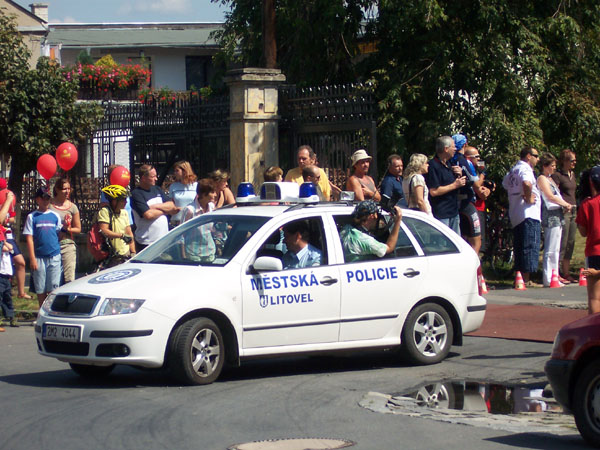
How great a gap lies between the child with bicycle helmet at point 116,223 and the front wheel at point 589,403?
671 centimetres

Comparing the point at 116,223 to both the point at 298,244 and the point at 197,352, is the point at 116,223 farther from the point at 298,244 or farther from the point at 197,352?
the point at 197,352

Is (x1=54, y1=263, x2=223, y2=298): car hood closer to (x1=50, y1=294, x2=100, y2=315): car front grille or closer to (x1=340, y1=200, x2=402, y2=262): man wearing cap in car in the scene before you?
(x1=50, y1=294, x2=100, y2=315): car front grille

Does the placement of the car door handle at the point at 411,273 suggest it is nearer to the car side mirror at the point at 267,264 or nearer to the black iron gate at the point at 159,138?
the car side mirror at the point at 267,264

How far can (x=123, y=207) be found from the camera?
474 inches

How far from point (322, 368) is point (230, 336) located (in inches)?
52.9

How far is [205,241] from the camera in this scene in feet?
30.2

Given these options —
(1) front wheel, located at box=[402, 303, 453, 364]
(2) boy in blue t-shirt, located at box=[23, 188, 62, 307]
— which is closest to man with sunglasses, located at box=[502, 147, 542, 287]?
(1) front wheel, located at box=[402, 303, 453, 364]

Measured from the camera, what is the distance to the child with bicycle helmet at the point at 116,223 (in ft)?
38.9

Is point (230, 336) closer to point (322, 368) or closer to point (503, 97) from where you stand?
point (322, 368)

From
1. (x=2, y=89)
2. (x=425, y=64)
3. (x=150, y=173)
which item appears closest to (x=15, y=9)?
(x=2, y=89)

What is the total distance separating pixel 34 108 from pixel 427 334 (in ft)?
35.3

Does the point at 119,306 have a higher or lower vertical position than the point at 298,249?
lower

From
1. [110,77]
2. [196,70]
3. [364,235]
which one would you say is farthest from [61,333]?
[196,70]

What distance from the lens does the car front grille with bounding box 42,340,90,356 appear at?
27.1ft
